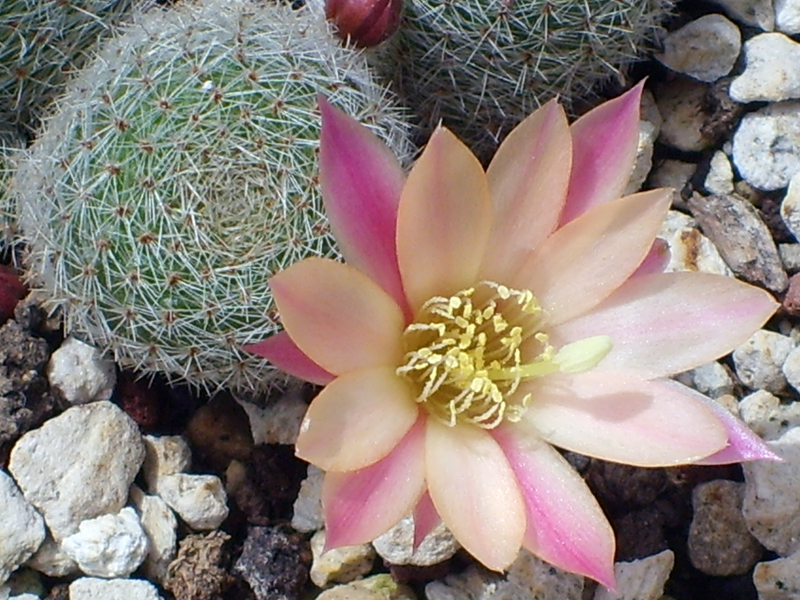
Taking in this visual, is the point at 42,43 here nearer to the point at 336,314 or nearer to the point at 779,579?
the point at 336,314

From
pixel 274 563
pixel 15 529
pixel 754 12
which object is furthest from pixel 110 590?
pixel 754 12

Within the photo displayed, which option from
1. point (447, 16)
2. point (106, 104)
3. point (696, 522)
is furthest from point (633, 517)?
point (106, 104)

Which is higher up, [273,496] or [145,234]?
[145,234]

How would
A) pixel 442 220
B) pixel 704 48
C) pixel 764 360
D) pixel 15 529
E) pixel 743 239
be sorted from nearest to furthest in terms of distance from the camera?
pixel 442 220, pixel 15 529, pixel 764 360, pixel 743 239, pixel 704 48

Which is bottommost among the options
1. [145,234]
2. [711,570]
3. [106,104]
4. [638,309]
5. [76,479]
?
[711,570]

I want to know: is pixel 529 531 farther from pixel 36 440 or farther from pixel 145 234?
pixel 36 440

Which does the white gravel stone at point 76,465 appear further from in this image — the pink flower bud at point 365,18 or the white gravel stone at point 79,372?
the pink flower bud at point 365,18

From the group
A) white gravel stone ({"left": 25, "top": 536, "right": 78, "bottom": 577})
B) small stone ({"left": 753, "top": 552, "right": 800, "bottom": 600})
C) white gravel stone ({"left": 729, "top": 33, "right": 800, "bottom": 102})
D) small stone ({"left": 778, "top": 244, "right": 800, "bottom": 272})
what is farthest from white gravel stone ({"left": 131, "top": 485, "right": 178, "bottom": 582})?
white gravel stone ({"left": 729, "top": 33, "right": 800, "bottom": 102})
